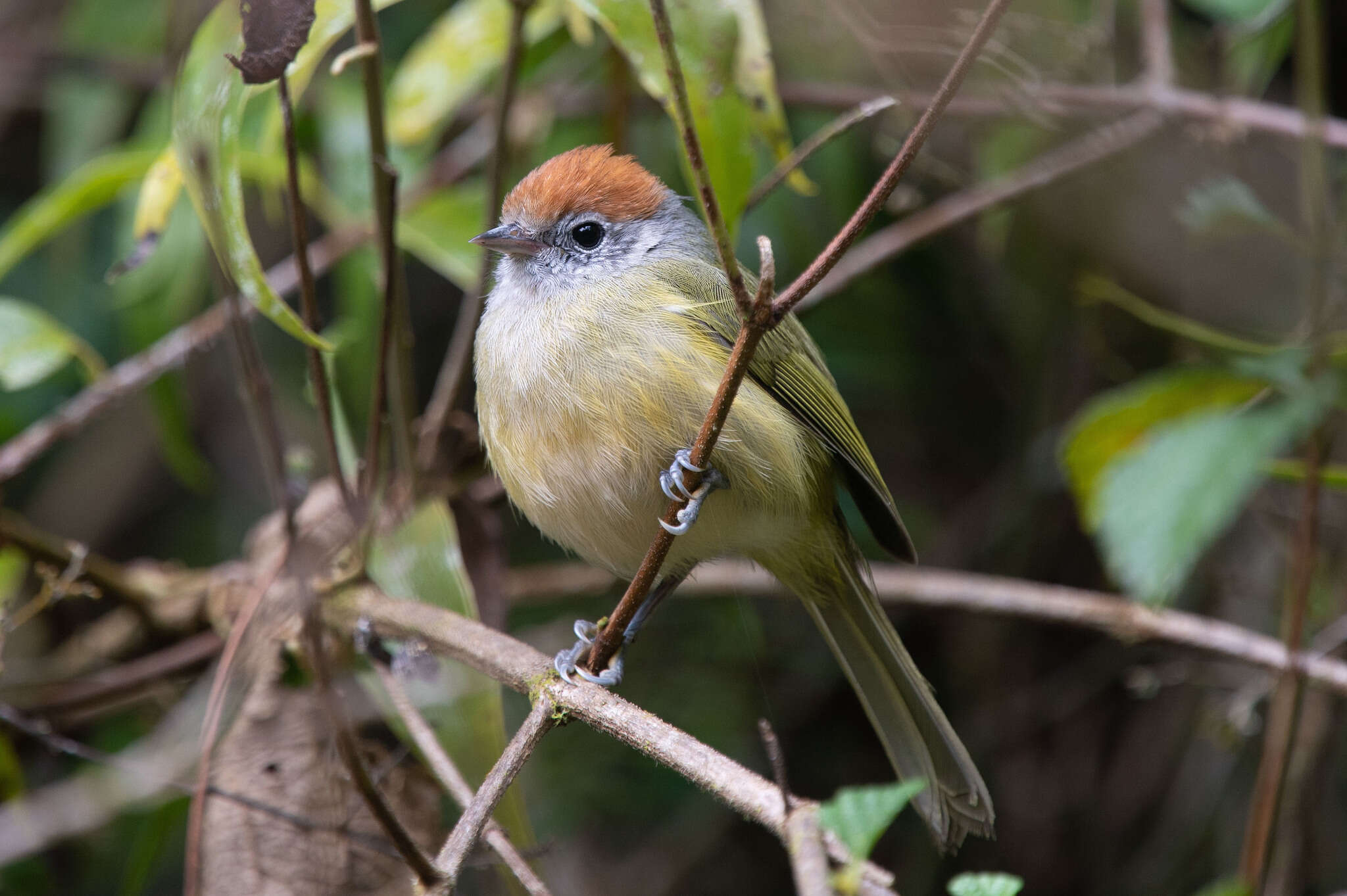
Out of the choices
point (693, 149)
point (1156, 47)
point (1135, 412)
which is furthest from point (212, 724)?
point (1156, 47)

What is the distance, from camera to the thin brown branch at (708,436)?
1465 millimetres

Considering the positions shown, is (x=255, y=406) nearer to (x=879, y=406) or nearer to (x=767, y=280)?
(x=767, y=280)

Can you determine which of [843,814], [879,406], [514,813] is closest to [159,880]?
[514,813]

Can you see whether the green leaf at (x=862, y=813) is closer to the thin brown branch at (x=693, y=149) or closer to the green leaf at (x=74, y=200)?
the thin brown branch at (x=693, y=149)

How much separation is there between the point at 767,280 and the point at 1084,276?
257 centimetres

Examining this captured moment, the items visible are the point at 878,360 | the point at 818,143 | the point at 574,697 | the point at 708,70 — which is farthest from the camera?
the point at 878,360

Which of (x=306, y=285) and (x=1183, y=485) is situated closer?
(x=306, y=285)

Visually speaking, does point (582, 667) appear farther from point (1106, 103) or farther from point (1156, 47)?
point (1156, 47)

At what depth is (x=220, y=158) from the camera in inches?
76.2

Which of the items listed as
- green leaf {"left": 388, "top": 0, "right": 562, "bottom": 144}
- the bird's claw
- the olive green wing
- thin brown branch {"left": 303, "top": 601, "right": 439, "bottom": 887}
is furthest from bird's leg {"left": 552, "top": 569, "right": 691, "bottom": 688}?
green leaf {"left": 388, "top": 0, "right": 562, "bottom": 144}

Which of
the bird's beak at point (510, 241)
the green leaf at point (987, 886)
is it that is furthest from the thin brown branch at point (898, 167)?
the bird's beak at point (510, 241)

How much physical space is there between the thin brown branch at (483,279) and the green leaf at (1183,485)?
153 centimetres

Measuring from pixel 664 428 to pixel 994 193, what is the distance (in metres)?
1.56

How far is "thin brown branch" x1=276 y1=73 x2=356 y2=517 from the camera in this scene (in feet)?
6.48
